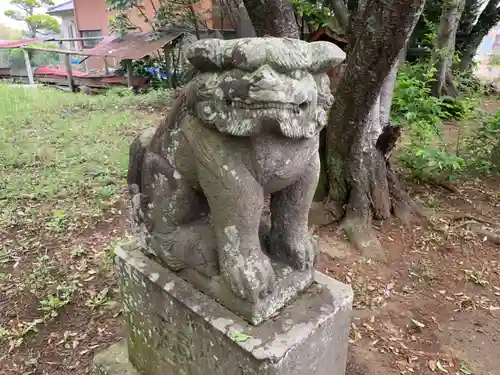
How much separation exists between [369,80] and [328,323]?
5.27ft

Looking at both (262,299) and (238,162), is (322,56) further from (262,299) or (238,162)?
(262,299)

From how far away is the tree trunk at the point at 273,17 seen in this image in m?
2.82

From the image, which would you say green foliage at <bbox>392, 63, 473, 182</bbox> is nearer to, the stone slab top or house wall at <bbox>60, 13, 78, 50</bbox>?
the stone slab top

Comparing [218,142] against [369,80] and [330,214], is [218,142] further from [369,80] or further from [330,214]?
[330,214]

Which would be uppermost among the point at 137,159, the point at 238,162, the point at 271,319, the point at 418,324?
the point at 238,162

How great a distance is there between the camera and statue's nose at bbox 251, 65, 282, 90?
3.49 feet

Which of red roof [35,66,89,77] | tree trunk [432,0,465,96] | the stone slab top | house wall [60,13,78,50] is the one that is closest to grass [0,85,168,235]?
the stone slab top

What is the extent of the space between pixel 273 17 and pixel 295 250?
1935 mm

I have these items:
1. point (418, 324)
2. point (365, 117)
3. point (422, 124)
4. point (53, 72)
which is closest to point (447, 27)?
point (422, 124)

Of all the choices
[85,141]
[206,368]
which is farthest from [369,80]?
[85,141]

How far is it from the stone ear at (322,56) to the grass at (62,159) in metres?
2.73

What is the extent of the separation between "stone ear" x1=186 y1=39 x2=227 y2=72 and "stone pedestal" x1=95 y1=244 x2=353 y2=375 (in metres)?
0.77

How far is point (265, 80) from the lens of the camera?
41.9 inches

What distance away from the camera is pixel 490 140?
14.6 ft
